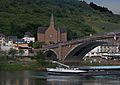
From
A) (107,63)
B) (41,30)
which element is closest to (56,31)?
(41,30)

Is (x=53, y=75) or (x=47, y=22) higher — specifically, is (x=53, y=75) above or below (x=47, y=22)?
below

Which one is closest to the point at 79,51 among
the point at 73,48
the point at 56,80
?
the point at 73,48

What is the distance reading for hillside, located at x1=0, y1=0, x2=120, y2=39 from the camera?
125m

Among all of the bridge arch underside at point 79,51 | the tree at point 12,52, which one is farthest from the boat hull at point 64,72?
the tree at point 12,52

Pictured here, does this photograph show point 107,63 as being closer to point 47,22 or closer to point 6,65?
point 6,65

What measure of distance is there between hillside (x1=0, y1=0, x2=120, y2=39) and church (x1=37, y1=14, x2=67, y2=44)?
4.42m

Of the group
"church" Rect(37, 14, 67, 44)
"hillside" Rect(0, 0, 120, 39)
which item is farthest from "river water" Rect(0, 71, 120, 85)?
"hillside" Rect(0, 0, 120, 39)

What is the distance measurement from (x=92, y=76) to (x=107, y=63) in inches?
898

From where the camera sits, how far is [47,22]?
13538 cm

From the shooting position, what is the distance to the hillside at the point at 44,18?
4904 inches

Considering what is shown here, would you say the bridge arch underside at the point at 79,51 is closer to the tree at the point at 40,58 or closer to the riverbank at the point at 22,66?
the tree at the point at 40,58

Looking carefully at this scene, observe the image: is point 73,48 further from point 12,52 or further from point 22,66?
point 22,66

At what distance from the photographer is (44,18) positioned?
143125 millimetres

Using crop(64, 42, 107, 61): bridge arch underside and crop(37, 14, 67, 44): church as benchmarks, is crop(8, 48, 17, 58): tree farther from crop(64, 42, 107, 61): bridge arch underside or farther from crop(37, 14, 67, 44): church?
crop(37, 14, 67, 44): church
